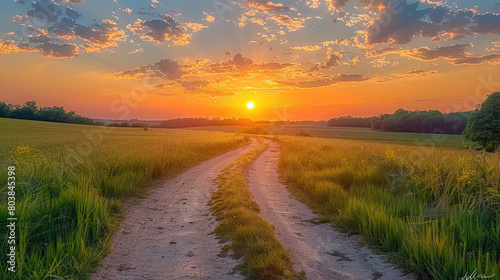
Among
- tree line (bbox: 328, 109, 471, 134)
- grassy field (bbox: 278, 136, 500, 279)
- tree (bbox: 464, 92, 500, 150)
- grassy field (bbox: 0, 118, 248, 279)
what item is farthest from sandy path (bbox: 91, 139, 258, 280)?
tree line (bbox: 328, 109, 471, 134)

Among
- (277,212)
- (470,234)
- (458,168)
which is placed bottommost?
(277,212)

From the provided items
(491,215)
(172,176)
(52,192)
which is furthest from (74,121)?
(491,215)

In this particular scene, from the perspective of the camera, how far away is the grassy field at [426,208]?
215 inches

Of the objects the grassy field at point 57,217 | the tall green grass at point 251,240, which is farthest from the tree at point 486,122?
the grassy field at point 57,217

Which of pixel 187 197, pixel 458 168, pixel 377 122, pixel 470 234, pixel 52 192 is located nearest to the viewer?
pixel 470 234

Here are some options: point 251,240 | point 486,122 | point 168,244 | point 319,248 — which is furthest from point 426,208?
point 486,122

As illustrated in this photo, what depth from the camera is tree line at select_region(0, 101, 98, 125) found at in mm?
100387

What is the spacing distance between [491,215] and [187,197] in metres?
9.91

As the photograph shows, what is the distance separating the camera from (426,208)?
8.20 meters

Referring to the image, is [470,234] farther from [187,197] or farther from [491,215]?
[187,197]

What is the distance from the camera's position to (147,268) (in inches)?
244

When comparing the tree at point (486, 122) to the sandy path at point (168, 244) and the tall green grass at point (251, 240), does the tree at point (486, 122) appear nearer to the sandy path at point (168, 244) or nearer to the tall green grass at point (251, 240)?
the tall green grass at point (251, 240)

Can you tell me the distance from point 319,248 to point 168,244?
3.79m

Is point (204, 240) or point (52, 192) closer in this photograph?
point (204, 240)
